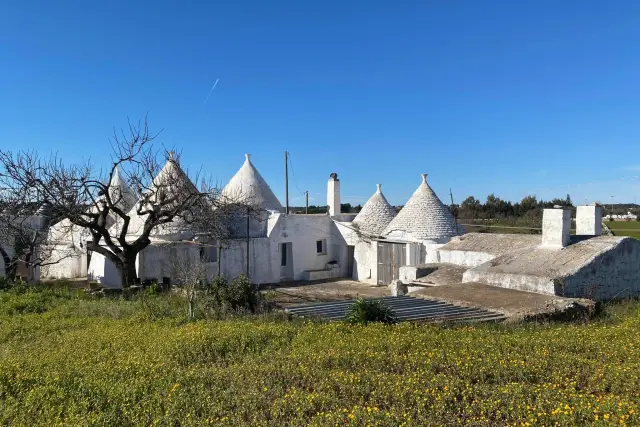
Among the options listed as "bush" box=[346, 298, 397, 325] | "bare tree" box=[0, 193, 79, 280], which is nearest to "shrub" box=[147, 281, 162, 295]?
"bare tree" box=[0, 193, 79, 280]

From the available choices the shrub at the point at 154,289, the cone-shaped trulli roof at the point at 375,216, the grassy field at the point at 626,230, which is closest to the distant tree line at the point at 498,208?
the grassy field at the point at 626,230

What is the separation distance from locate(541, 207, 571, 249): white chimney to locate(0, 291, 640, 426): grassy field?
4.20 meters

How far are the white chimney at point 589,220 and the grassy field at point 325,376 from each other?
19.5 feet

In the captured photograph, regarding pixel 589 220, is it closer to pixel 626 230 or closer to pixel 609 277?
A: pixel 609 277

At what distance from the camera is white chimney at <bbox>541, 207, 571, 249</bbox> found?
39.8ft

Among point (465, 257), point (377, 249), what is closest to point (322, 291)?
point (377, 249)

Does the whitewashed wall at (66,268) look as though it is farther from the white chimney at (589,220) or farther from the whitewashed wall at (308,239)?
the white chimney at (589,220)

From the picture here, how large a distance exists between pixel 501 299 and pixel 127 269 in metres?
10.2

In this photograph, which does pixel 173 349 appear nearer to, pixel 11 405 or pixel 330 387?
Answer: pixel 11 405

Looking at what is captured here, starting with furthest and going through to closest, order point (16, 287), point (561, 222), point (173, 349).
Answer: point (16, 287)
point (561, 222)
point (173, 349)

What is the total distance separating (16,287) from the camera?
44.0ft

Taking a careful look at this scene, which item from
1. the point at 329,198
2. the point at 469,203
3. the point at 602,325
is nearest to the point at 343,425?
the point at 602,325

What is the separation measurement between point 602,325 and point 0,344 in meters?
10.3

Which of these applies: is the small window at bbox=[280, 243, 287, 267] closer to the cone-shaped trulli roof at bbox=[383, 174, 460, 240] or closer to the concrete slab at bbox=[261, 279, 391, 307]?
the concrete slab at bbox=[261, 279, 391, 307]
